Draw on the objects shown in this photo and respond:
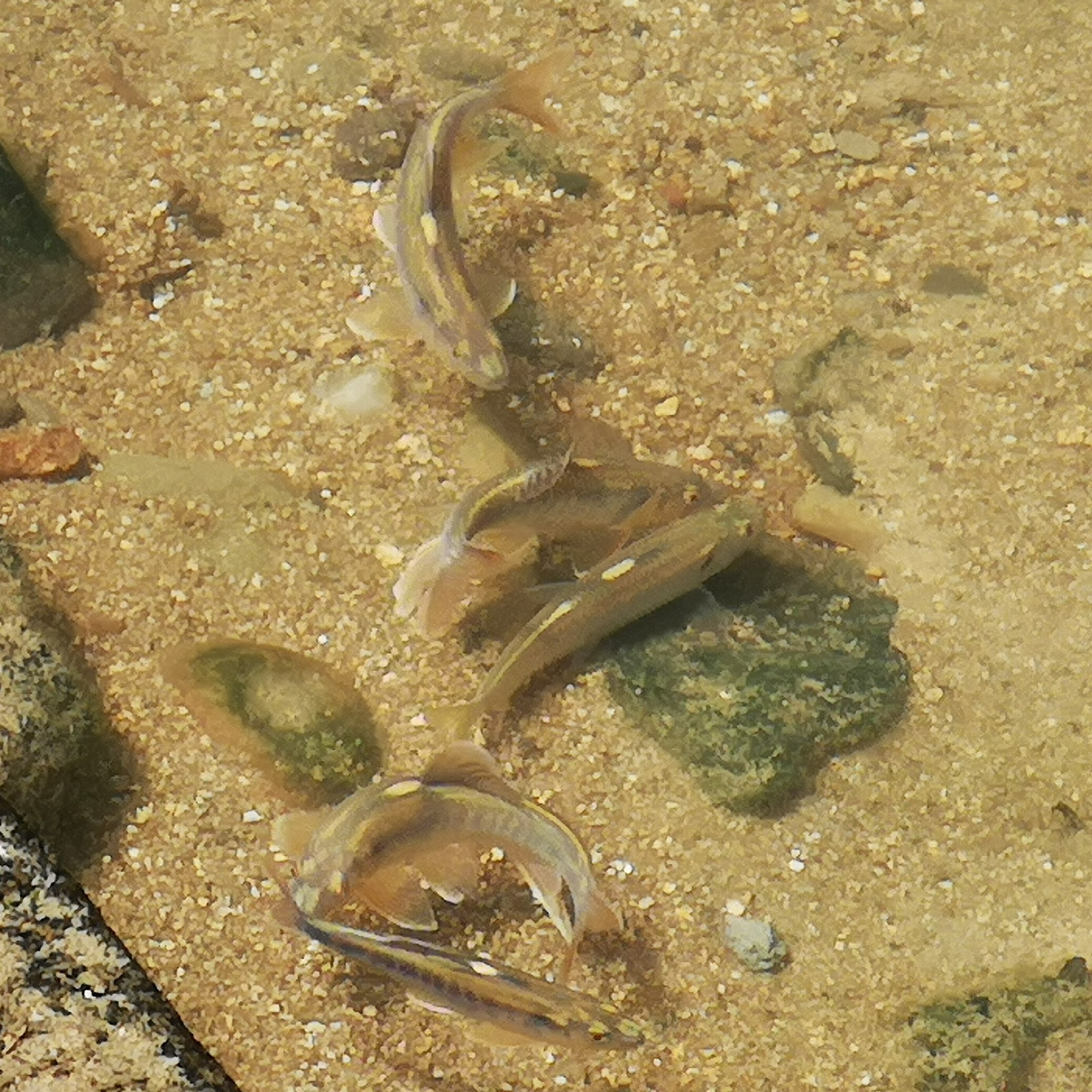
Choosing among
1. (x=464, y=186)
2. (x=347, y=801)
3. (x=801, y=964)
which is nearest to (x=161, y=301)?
(x=464, y=186)

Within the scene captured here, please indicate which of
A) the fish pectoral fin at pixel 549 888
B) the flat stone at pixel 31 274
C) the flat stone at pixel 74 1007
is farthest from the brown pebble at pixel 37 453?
the fish pectoral fin at pixel 549 888

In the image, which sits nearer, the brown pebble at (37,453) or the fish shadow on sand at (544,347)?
the brown pebble at (37,453)

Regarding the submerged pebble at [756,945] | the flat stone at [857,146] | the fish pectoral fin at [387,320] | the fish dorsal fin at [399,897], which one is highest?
the fish pectoral fin at [387,320]

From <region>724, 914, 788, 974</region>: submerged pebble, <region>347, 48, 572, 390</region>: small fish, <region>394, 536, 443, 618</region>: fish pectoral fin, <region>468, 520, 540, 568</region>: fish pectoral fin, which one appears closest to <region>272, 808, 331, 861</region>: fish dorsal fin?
<region>394, 536, 443, 618</region>: fish pectoral fin

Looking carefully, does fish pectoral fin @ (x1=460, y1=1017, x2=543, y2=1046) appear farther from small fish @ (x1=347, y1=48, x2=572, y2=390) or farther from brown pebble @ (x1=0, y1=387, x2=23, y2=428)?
brown pebble @ (x1=0, y1=387, x2=23, y2=428)

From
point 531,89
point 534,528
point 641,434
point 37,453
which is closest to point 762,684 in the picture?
point 534,528

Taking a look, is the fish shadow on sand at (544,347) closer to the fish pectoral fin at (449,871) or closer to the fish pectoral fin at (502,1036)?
the fish pectoral fin at (449,871)

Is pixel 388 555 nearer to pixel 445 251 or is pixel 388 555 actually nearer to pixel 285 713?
pixel 285 713
